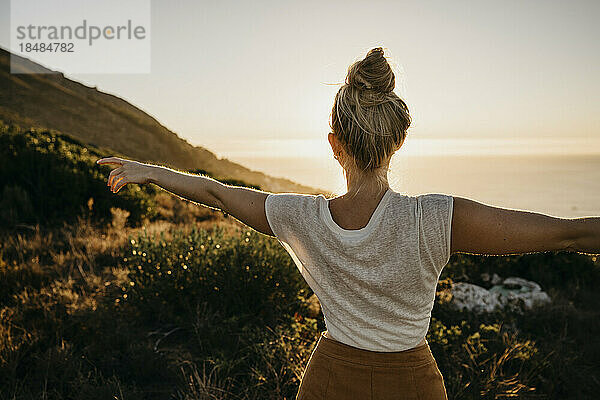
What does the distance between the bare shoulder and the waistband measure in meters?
0.49

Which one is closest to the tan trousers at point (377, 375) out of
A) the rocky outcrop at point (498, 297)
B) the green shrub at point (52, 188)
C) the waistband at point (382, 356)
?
the waistband at point (382, 356)

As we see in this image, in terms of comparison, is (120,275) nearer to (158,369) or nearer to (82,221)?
(158,369)

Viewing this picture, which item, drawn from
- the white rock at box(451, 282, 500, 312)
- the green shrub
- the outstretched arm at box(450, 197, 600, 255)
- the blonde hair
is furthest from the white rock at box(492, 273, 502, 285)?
the green shrub

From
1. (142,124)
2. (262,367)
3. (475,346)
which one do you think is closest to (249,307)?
(262,367)

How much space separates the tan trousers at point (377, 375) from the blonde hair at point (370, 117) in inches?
24.0

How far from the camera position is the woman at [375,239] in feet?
5.29

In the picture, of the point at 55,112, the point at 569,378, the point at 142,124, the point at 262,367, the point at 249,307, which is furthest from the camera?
the point at 142,124

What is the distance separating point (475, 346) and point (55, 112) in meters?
50.5

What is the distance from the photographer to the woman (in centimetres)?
161

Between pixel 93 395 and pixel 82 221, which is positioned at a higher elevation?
pixel 82 221

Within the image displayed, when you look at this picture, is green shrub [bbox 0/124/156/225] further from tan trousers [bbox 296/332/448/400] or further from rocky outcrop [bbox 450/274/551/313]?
tan trousers [bbox 296/332/448/400]

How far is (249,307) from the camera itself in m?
5.27

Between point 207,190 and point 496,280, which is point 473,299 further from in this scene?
point 207,190

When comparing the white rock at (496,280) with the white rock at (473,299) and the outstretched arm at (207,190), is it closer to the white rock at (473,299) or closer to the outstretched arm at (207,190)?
the white rock at (473,299)
